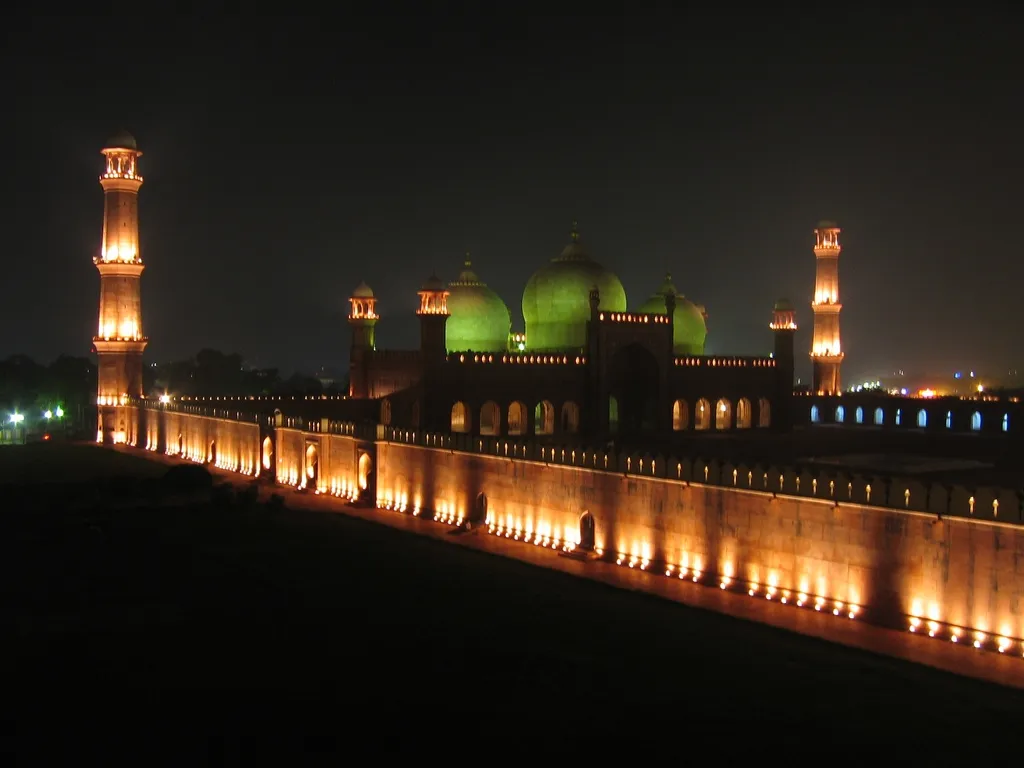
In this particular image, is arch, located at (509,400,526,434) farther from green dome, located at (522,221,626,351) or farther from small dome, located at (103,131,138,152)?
small dome, located at (103,131,138,152)

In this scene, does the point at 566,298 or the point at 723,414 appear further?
the point at 723,414

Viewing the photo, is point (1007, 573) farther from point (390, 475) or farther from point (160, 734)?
point (390, 475)

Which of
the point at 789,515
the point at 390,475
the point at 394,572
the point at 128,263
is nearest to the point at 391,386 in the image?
the point at 390,475

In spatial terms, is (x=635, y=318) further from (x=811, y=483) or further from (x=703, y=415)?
(x=811, y=483)

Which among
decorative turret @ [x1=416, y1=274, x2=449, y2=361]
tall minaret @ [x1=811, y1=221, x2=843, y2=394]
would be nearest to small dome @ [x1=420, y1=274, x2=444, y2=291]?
decorative turret @ [x1=416, y1=274, x2=449, y2=361]

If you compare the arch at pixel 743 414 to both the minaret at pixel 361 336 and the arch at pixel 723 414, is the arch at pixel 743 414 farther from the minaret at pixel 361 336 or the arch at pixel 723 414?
the minaret at pixel 361 336

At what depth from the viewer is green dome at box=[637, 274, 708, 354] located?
4066 centimetres

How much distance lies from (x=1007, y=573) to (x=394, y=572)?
8.98 meters

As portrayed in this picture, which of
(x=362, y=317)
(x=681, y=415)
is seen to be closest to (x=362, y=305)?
(x=362, y=317)

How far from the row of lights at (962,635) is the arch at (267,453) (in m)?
19.7

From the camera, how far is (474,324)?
119ft

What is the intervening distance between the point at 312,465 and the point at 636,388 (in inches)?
499

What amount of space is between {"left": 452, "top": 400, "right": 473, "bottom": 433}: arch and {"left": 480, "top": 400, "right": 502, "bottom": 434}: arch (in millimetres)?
630

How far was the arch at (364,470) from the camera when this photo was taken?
25062 mm
